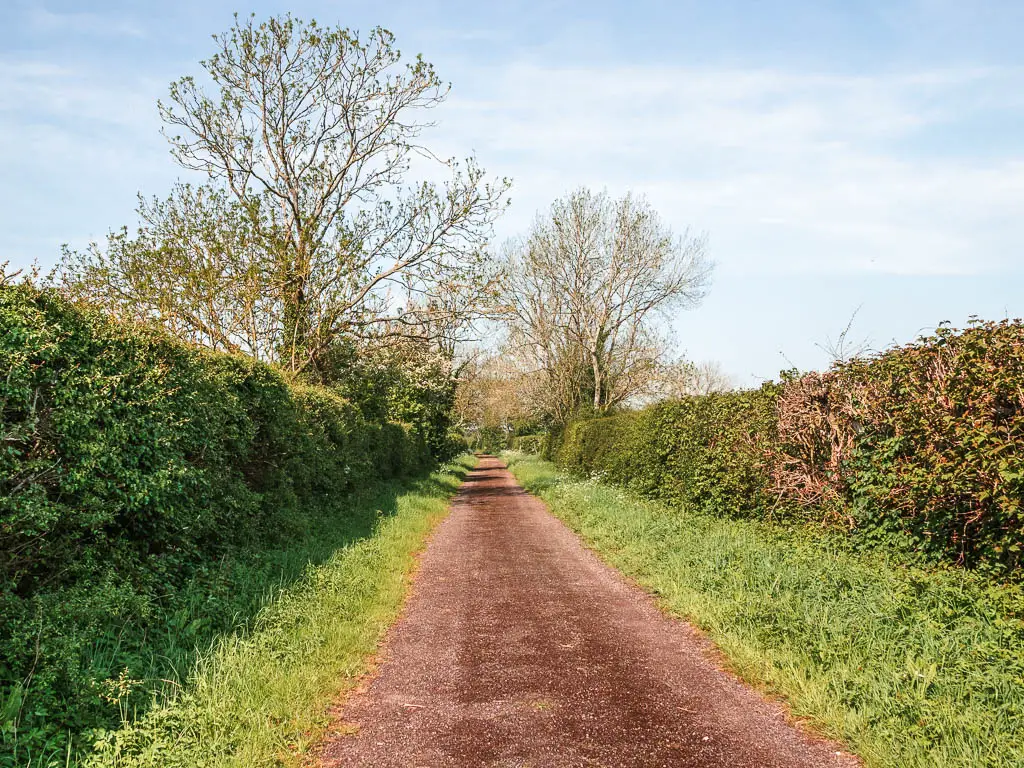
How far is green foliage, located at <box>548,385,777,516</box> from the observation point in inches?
425

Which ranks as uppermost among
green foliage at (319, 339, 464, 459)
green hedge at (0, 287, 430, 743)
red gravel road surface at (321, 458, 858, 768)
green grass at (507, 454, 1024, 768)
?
green foliage at (319, 339, 464, 459)

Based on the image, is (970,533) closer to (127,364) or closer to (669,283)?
(127,364)

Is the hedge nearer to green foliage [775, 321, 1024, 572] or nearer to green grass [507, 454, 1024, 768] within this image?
green foliage [775, 321, 1024, 572]

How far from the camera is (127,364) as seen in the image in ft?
20.3

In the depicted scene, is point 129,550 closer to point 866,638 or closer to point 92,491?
point 92,491

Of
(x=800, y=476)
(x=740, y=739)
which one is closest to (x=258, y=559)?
(x=740, y=739)

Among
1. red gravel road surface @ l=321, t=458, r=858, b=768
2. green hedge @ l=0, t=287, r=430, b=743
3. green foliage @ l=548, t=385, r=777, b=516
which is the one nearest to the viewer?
red gravel road surface @ l=321, t=458, r=858, b=768

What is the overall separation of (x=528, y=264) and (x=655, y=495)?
18439mm

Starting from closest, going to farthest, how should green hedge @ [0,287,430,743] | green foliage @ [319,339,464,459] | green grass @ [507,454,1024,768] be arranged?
green grass @ [507,454,1024,768] < green hedge @ [0,287,430,743] < green foliage @ [319,339,464,459]

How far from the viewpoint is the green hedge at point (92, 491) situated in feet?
13.7

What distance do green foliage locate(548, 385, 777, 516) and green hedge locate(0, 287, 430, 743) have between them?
7968mm

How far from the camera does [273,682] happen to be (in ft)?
16.0

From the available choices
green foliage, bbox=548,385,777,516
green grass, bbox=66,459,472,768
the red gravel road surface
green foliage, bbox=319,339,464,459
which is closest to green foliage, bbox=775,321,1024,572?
green foliage, bbox=548,385,777,516

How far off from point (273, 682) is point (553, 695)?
2.17m
